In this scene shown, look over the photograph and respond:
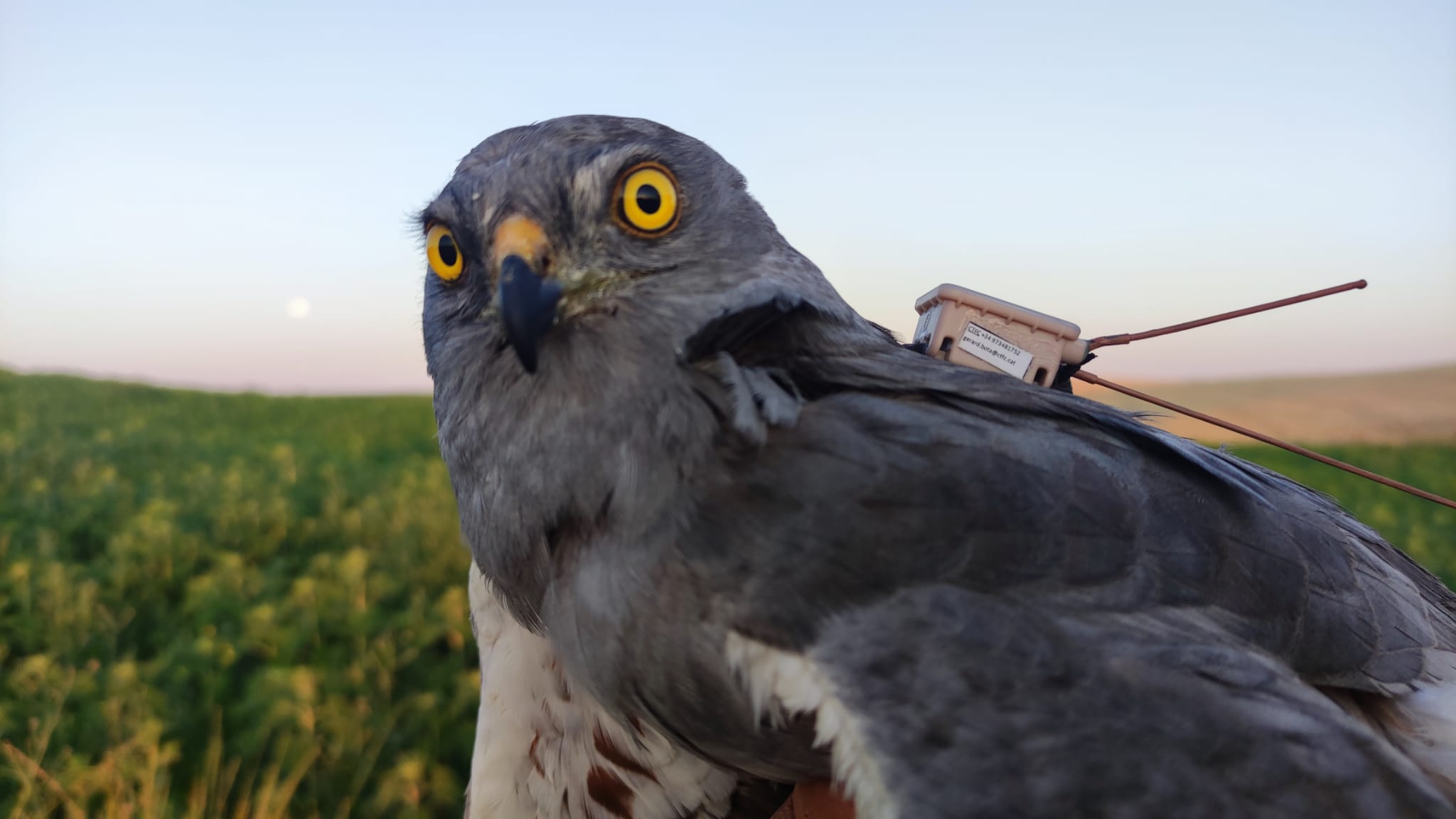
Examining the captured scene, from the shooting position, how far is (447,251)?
205 cm

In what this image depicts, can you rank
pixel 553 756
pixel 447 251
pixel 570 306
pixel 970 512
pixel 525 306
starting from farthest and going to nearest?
pixel 553 756 < pixel 447 251 < pixel 570 306 < pixel 525 306 < pixel 970 512

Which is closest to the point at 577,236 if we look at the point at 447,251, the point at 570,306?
the point at 570,306

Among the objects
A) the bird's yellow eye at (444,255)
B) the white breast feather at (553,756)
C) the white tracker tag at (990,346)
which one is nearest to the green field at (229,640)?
the white breast feather at (553,756)

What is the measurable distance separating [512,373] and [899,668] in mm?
1041

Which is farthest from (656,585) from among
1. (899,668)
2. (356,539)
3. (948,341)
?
(356,539)

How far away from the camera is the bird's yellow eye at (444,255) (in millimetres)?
2031

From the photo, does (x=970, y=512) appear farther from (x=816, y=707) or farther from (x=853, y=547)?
(x=816, y=707)

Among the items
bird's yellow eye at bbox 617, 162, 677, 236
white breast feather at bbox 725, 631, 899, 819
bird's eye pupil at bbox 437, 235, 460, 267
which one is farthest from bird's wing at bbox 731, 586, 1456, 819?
bird's eye pupil at bbox 437, 235, 460, 267

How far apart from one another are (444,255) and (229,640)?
3.71 m

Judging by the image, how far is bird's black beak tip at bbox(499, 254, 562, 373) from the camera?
172cm

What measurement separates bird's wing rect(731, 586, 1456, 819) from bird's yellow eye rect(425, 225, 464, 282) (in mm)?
1144

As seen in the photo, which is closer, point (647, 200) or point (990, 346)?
point (647, 200)

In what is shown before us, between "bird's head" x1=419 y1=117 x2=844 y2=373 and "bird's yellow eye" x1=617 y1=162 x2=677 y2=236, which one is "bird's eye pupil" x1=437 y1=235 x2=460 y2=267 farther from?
"bird's yellow eye" x1=617 y1=162 x2=677 y2=236

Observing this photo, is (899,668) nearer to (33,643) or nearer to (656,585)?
(656,585)
